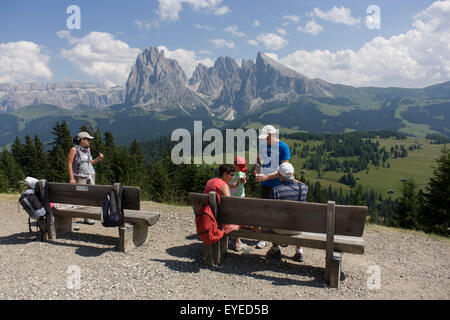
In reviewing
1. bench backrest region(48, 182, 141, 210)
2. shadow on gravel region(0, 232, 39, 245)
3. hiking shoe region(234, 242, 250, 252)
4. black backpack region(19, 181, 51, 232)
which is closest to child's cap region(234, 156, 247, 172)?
hiking shoe region(234, 242, 250, 252)

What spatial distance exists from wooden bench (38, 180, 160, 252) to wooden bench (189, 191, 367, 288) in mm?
1410

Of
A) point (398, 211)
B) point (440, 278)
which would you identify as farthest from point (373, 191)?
point (440, 278)

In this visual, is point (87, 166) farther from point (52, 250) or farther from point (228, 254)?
point (228, 254)

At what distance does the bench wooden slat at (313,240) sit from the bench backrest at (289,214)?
0.29 metres

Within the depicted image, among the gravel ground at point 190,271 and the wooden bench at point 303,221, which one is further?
the wooden bench at point 303,221

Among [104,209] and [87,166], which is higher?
[87,166]

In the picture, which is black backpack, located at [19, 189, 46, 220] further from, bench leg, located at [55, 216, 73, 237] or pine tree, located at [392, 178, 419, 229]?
pine tree, located at [392, 178, 419, 229]

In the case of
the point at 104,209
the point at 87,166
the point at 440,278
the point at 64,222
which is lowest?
the point at 440,278

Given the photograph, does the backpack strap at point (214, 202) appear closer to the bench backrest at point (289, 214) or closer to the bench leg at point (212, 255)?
the bench backrest at point (289, 214)

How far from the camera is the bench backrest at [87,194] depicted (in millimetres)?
6027

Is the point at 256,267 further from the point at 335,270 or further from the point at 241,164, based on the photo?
the point at 241,164

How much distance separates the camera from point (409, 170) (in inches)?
7160

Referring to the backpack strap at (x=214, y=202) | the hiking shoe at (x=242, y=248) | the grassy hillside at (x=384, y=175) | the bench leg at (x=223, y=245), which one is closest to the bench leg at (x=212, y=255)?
the bench leg at (x=223, y=245)
